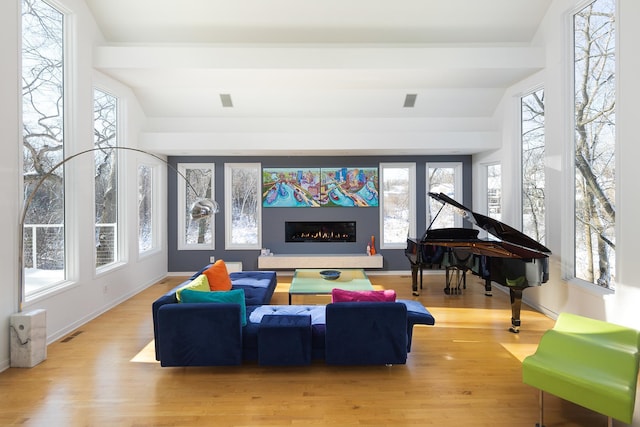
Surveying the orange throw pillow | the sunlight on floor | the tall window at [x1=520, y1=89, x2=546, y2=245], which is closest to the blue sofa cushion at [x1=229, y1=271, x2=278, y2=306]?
the orange throw pillow

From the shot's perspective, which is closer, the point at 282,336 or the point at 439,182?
the point at 282,336

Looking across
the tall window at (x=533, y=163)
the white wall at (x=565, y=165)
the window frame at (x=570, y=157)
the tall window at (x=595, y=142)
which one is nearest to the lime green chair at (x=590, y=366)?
the white wall at (x=565, y=165)

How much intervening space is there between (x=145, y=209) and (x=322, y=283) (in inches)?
160

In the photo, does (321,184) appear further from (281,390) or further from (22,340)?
(22,340)

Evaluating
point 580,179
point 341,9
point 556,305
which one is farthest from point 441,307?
point 341,9

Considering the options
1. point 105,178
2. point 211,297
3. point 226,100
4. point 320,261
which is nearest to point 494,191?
point 320,261

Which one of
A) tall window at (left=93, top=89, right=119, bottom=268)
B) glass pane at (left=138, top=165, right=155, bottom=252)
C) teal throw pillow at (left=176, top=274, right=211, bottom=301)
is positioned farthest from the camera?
glass pane at (left=138, top=165, right=155, bottom=252)

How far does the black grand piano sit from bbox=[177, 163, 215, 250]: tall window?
15.4 ft

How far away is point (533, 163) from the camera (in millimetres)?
6062

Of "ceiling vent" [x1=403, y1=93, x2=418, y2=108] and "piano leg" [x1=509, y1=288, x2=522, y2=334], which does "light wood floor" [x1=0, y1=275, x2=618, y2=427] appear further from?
"ceiling vent" [x1=403, y1=93, x2=418, y2=108]

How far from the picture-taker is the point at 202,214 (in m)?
4.32

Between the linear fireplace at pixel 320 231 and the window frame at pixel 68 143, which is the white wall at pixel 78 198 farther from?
the linear fireplace at pixel 320 231

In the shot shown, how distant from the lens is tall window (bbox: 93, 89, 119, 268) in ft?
18.6

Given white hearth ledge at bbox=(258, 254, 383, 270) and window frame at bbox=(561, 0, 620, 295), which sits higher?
window frame at bbox=(561, 0, 620, 295)
